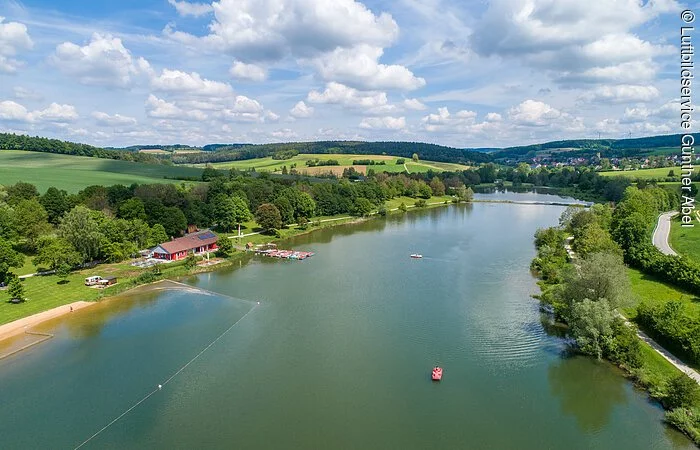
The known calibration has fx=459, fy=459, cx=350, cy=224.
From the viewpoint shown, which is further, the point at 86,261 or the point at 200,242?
the point at 200,242

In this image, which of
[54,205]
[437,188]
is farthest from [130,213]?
[437,188]

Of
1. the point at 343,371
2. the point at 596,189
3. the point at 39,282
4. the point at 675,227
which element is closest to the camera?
the point at 343,371

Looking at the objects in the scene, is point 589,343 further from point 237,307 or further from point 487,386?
point 237,307

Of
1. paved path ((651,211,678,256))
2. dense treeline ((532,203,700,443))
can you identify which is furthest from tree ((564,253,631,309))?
paved path ((651,211,678,256))

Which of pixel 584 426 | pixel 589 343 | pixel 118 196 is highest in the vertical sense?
pixel 118 196

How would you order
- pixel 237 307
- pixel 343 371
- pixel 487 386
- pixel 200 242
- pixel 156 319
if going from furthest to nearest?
pixel 200 242 < pixel 237 307 < pixel 156 319 < pixel 343 371 < pixel 487 386

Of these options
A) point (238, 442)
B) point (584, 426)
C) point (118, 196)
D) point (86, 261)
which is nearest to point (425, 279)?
point (584, 426)
